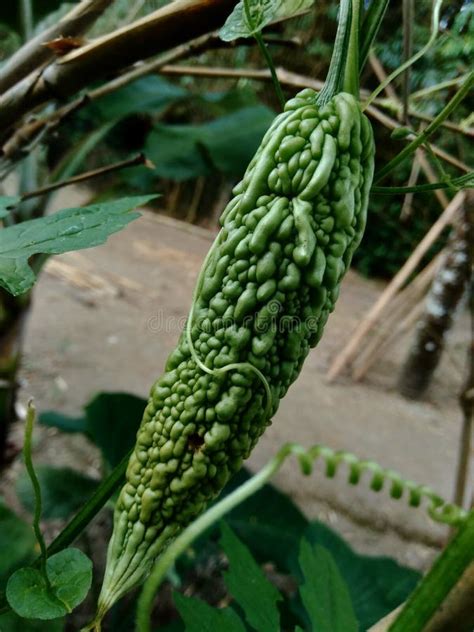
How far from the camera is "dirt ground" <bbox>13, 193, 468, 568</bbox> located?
1.78 meters

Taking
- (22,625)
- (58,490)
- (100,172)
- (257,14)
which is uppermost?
(257,14)

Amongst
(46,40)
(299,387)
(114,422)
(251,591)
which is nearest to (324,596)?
(251,591)

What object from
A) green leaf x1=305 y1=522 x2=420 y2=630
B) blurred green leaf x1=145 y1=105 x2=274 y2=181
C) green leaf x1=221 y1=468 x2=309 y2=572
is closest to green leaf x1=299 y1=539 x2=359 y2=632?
green leaf x1=305 y1=522 x2=420 y2=630

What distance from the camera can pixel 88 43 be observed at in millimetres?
495

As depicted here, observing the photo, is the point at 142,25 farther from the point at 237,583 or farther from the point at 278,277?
the point at 237,583

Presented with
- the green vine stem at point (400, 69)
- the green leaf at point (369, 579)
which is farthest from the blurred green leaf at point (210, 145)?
the green vine stem at point (400, 69)

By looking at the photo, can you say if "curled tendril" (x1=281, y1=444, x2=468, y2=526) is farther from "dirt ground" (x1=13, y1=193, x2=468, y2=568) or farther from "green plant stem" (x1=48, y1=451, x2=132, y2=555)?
Result: "dirt ground" (x1=13, y1=193, x2=468, y2=568)

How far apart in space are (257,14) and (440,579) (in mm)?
329

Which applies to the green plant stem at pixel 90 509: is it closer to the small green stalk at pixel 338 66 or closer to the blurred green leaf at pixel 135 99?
the small green stalk at pixel 338 66

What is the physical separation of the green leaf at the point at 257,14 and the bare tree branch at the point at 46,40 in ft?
0.72

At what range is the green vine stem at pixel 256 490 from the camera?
0.99ft

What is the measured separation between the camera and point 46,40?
0.55 meters

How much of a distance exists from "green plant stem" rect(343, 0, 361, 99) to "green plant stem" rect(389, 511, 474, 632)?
24 centimetres

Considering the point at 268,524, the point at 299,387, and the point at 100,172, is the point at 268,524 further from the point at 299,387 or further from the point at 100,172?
the point at 299,387
